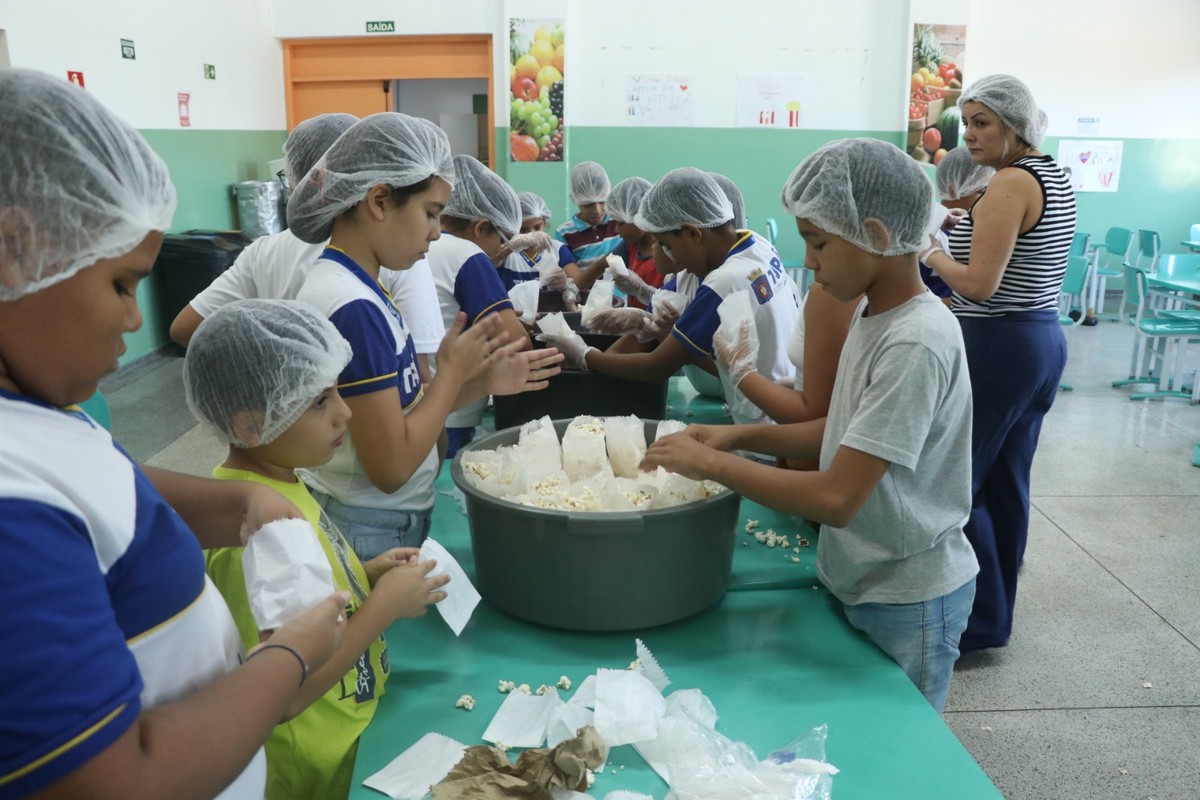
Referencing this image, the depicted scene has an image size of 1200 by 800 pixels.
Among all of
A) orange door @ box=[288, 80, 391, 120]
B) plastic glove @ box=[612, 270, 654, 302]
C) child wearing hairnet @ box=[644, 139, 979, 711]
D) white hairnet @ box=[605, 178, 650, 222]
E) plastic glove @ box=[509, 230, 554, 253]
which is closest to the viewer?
child wearing hairnet @ box=[644, 139, 979, 711]

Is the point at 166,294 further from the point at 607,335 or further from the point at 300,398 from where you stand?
the point at 300,398

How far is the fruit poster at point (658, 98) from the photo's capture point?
27.5ft

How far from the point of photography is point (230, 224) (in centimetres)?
773

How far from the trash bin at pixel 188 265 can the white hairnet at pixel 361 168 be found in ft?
A: 17.0

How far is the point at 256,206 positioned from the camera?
7.66 m

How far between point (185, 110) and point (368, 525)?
6557mm

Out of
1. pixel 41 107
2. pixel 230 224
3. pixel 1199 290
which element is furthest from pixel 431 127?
pixel 230 224

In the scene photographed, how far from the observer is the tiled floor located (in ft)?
7.99

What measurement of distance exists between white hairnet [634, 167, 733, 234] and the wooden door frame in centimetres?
636

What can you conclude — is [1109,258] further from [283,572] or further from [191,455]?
[283,572]

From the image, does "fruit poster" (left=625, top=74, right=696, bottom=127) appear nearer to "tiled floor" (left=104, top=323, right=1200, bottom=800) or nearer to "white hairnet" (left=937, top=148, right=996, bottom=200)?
"tiled floor" (left=104, top=323, right=1200, bottom=800)

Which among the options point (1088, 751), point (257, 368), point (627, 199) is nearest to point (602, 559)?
point (257, 368)

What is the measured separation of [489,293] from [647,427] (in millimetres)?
776

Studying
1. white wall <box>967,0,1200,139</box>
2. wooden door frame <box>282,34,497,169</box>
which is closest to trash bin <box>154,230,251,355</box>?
wooden door frame <box>282,34,497,169</box>
